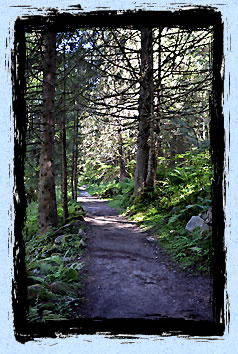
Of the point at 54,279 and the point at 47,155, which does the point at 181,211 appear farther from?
the point at 47,155

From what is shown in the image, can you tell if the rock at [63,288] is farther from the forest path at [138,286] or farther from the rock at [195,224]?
the rock at [195,224]

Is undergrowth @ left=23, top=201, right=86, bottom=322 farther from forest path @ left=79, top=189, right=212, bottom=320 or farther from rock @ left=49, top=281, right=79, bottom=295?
forest path @ left=79, top=189, right=212, bottom=320

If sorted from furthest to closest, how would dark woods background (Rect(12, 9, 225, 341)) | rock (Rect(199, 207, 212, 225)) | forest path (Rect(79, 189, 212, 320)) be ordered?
rock (Rect(199, 207, 212, 225)) → forest path (Rect(79, 189, 212, 320)) → dark woods background (Rect(12, 9, 225, 341))

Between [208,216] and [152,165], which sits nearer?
[208,216]

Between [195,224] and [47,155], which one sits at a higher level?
[47,155]

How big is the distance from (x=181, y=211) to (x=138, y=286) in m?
3.70

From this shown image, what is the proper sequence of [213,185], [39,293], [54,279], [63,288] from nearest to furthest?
[213,185]
[39,293]
[63,288]
[54,279]

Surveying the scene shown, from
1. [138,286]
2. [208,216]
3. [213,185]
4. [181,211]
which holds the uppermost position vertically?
[213,185]

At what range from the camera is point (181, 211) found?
7.00 meters

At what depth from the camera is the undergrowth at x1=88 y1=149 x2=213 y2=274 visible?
16.3ft

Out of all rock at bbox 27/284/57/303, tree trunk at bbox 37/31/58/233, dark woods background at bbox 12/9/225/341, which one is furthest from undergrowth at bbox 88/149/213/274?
tree trunk at bbox 37/31/58/233

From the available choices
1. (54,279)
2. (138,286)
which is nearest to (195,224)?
(138,286)

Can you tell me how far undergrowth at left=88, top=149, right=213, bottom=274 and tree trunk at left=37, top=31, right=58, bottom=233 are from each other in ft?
12.2

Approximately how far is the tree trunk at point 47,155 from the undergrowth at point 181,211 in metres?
3.72
